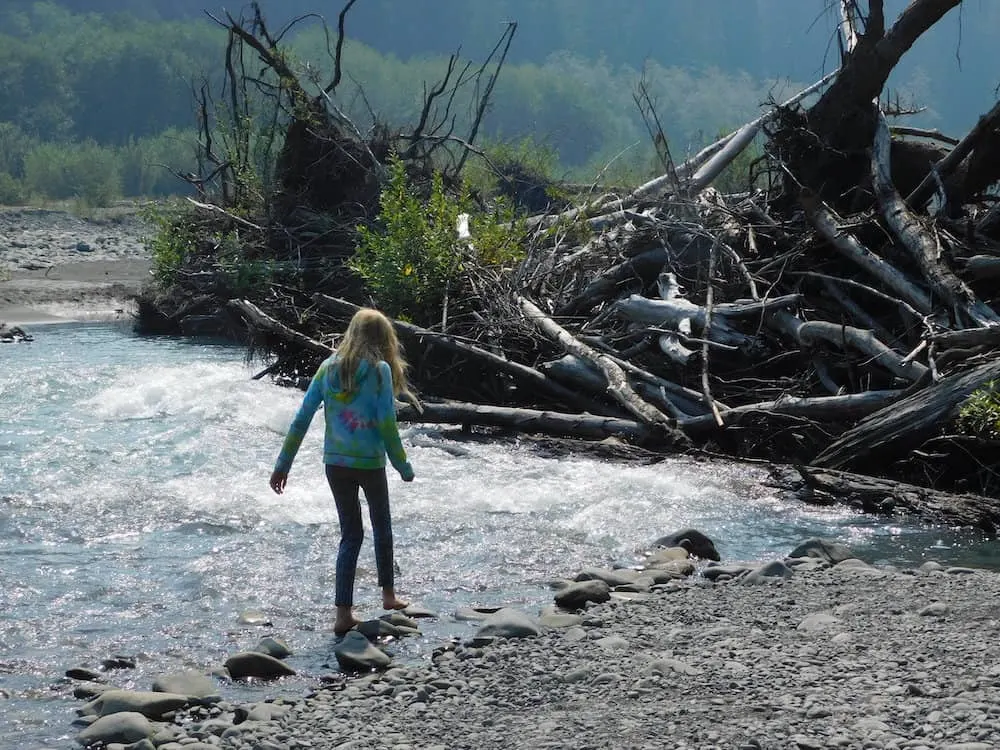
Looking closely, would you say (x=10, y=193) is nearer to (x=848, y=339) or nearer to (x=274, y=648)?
(x=848, y=339)

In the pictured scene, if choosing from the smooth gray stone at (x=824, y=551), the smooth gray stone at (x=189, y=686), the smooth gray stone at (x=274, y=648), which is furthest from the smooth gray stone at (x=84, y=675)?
the smooth gray stone at (x=824, y=551)

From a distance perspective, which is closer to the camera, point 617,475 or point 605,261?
point 617,475

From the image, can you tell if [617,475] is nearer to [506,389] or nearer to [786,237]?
[506,389]

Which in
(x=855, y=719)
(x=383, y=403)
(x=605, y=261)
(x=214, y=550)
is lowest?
(x=214, y=550)

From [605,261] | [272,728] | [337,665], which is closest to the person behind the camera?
[272,728]

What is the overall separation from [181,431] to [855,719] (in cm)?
992

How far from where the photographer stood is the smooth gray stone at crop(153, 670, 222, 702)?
5.69 m

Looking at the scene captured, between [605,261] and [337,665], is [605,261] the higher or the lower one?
the higher one

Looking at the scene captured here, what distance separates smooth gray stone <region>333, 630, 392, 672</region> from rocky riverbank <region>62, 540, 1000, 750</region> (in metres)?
0.01

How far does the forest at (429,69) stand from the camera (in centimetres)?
9944

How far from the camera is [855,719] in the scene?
4660 millimetres

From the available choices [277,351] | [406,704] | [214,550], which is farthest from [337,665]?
[277,351]

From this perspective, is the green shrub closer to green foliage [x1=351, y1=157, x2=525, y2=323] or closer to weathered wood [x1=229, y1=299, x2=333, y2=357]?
weathered wood [x1=229, y1=299, x2=333, y2=357]

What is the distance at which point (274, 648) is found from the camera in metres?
6.38
